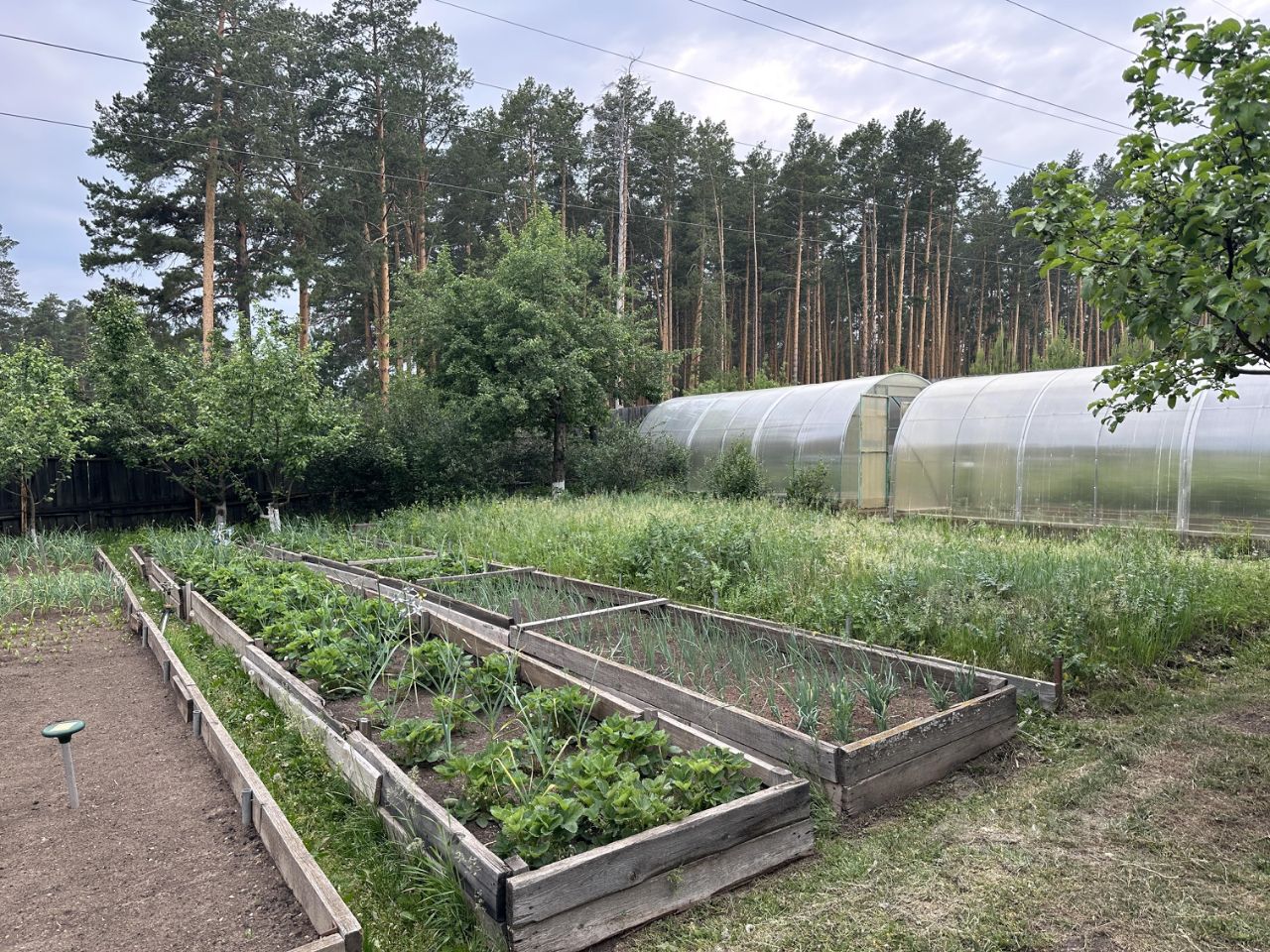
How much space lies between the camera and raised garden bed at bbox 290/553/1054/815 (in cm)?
332

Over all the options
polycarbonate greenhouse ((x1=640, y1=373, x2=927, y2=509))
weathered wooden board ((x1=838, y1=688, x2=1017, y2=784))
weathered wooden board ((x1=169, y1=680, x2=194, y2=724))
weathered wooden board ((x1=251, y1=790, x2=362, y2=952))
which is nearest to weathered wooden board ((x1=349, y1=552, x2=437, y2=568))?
weathered wooden board ((x1=169, y1=680, x2=194, y2=724))

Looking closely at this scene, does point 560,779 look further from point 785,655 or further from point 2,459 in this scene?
point 2,459

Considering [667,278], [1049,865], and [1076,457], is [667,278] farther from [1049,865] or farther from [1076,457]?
[1049,865]

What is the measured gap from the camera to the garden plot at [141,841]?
238 centimetres

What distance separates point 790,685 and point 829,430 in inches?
412

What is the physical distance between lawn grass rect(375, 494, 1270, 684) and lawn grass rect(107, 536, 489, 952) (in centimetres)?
338

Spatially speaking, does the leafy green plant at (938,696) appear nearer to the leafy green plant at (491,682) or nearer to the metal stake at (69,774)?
the leafy green plant at (491,682)

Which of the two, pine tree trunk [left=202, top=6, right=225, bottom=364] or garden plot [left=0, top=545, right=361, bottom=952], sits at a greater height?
pine tree trunk [left=202, top=6, right=225, bottom=364]

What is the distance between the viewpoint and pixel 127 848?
116 inches

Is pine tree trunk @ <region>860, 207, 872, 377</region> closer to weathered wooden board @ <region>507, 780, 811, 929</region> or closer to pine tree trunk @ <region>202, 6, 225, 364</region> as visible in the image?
pine tree trunk @ <region>202, 6, 225, 364</region>

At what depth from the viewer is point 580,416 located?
15.5m

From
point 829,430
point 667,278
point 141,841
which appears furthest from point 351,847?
point 667,278

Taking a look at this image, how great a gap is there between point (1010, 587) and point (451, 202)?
2309cm

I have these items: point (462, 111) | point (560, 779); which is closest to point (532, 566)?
point (560, 779)
